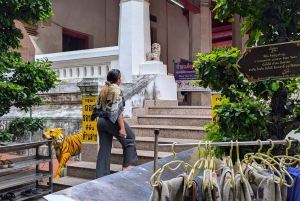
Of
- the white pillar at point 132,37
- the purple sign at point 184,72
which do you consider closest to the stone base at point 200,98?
the purple sign at point 184,72

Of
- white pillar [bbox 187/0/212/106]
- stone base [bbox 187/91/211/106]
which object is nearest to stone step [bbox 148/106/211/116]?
stone base [bbox 187/91/211/106]

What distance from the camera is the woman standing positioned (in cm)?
389

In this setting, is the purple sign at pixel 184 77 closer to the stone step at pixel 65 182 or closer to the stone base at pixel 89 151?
the stone base at pixel 89 151

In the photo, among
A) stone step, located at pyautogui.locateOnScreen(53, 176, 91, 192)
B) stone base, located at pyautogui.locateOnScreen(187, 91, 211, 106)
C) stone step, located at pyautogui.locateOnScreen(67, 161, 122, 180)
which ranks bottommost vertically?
stone step, located at pyautogui.locateOnScreen(53, 176, 91, 192)

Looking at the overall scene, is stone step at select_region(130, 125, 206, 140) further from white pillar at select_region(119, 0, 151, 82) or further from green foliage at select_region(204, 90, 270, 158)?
green foliage at select_region(204, 90, 270, 158)

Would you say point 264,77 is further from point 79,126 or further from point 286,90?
point 79,126

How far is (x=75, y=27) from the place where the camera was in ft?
34.8

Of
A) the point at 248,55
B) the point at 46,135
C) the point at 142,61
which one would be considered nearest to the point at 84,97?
the point at 46,135

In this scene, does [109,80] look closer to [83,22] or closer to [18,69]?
[18,69]

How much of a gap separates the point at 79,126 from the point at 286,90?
15.1 feet

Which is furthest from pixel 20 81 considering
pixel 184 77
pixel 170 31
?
pixel 170 31

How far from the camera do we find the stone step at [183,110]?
6.07 m

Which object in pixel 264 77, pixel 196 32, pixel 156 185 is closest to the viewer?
pixel 156 185

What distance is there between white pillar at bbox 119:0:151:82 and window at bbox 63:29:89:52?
4.07 metres
